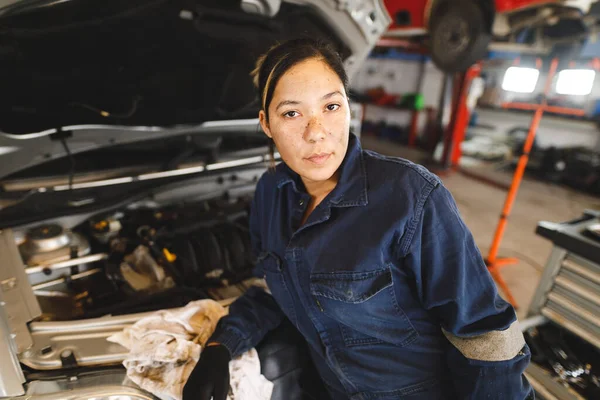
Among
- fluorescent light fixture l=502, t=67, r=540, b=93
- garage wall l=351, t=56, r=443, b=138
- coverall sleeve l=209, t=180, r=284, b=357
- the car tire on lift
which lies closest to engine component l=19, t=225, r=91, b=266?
coverall sleeve l=209, t=180, r=284, b=357

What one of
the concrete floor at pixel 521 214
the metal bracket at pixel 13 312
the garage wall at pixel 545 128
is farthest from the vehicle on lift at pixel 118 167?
the garage wall at pixel 545 128

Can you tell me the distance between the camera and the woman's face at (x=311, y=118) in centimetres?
74

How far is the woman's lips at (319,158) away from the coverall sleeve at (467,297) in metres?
0.24

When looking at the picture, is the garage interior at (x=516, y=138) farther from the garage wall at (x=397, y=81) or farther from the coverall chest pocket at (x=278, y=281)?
the coverall chest pocket at (x=278, y=281)

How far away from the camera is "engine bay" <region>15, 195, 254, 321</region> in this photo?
115 centimetres

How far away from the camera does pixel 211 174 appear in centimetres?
168

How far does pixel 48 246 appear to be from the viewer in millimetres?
1174

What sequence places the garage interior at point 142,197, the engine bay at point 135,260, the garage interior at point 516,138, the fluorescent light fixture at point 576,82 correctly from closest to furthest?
1. the garage interior at point 142,197
2. the engine bay at point 135,260
3. the garage interior at point 516,138
4. the fluorescent light fixture at point 576,82

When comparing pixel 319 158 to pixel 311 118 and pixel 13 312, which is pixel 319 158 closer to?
pixel 311 118

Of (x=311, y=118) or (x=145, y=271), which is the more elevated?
(x=311, y=118)

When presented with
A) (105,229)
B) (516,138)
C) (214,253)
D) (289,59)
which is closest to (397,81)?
(516,138)

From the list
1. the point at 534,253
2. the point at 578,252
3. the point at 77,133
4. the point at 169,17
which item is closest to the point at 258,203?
the point at 169,17

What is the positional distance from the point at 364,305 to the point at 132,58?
1210mm

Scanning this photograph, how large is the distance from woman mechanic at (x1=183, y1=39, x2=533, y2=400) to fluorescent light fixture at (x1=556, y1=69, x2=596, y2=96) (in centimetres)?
248
